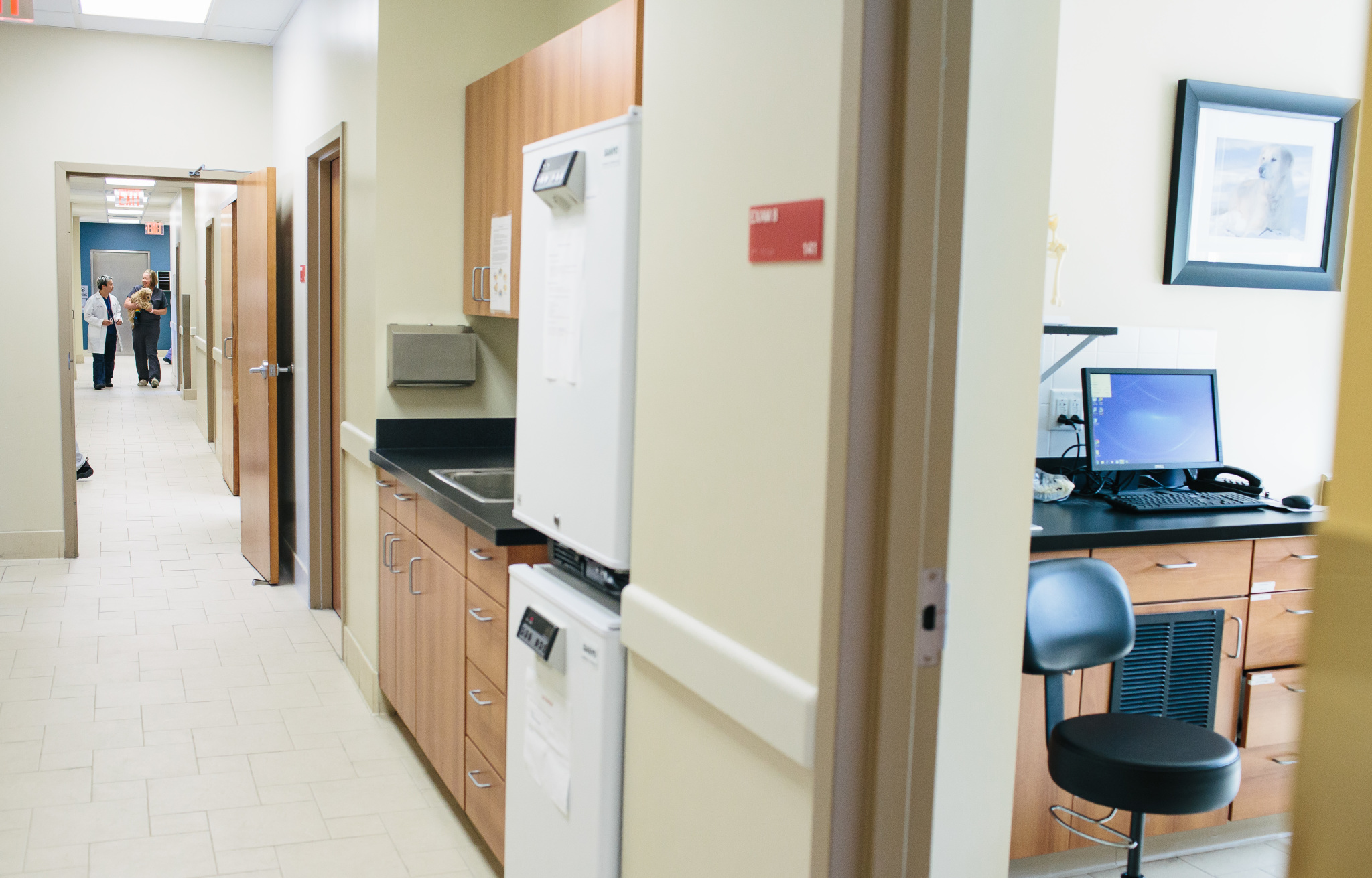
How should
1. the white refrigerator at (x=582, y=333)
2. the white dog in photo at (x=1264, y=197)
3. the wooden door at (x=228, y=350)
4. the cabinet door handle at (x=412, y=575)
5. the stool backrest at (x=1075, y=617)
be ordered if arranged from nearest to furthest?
1. the white refrigerator at (x=582, y=333)
2. the stool backrest at (x=1075, y=617)
3. the cabinet door handle at (x=412, y=575)
4. the white dog in photo at (x=1264, y=197)
5. the wooden door at (x=228, y=350)

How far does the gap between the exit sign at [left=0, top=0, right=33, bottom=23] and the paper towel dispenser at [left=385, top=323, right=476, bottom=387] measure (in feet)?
7.13

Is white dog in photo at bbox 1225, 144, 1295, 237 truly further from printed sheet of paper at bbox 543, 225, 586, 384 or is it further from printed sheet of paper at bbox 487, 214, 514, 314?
printed sheet of paper at bbox 543, 225, 586, 384

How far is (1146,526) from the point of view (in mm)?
2729

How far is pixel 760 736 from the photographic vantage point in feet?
4.92

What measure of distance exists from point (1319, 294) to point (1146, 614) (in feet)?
5.44

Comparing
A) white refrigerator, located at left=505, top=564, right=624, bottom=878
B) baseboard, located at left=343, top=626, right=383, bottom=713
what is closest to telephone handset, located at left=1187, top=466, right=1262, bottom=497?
white refrigerator, located at left=505, top=564, right=624, bottom=878

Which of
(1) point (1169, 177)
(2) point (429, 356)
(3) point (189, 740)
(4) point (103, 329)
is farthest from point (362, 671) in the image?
(4) point (103, 329)

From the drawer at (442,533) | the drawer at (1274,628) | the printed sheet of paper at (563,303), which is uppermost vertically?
the printed sheet of paper at (563,303)

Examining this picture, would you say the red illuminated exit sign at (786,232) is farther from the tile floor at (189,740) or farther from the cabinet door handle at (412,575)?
the cabinet door handle at (412,575)

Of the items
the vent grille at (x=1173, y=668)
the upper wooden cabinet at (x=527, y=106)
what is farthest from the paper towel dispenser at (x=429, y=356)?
the vent grille at (x=1173, y=668)

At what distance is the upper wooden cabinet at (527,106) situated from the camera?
94.9 inches

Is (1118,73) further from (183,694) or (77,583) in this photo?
(77,583)

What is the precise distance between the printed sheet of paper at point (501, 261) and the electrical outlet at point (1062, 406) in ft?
5.76

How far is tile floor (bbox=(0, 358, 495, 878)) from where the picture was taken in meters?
2.86
